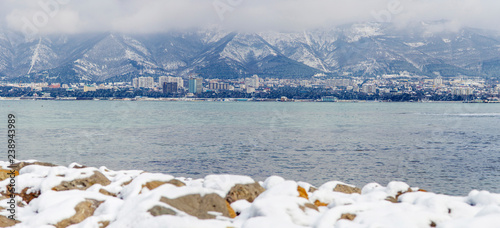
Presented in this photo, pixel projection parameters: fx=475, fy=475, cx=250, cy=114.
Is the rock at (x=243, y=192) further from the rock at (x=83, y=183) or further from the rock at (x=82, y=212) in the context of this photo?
the rock at (x=83, y=183)

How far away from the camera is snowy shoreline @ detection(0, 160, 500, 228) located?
10312mm

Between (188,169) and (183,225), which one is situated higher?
(183,225)

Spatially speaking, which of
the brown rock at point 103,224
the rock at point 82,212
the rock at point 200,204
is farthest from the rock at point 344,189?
the brown rock at point 103,224

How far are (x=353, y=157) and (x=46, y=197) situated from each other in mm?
26383

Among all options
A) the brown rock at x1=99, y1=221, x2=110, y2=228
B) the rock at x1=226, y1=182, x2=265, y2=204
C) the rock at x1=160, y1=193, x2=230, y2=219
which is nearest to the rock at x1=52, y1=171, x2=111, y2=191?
the brown rock at x1=99, y1=221, x2=110, y2=228

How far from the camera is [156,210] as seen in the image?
10375 mm

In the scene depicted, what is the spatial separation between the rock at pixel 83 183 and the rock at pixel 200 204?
601cm

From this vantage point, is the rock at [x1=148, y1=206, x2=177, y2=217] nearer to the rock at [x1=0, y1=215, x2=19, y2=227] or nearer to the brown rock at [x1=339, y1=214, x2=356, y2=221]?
the brown rock at [x1=339, y1=214, x2=356, y2=221]

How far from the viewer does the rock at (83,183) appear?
15545mm

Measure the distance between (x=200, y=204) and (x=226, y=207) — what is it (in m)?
0.68

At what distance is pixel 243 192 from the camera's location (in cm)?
→ 1380

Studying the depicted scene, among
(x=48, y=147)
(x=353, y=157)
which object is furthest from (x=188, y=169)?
(x=48, y=147)

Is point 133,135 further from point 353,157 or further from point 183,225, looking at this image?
point 183,225

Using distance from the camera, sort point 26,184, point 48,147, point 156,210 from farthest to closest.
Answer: point 48,147 < point 26,184 < point 156,210
